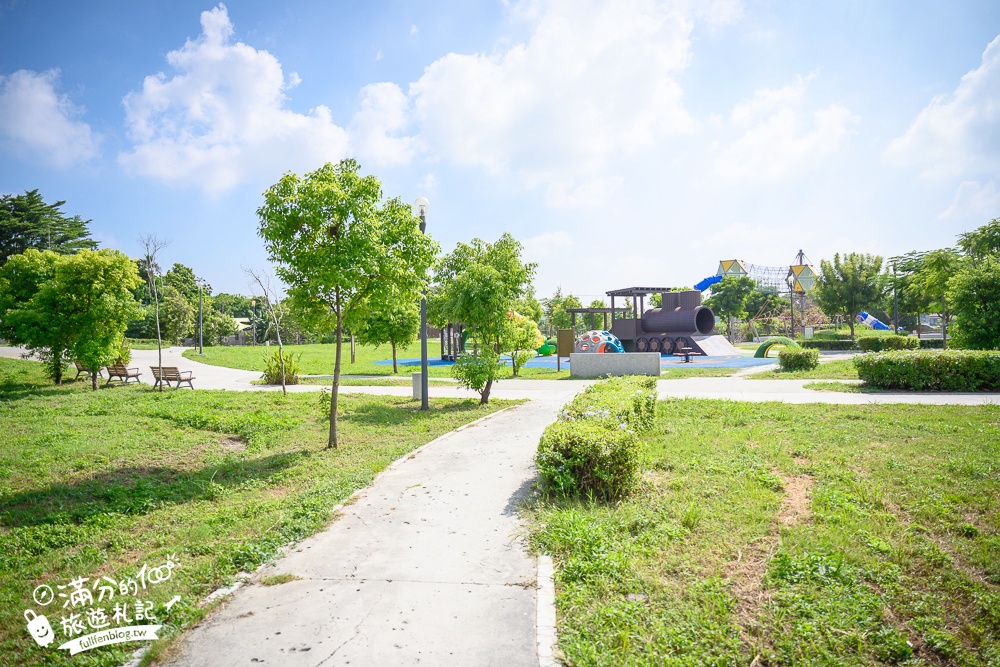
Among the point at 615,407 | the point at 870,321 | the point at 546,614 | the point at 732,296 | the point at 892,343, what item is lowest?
the point at 546,614

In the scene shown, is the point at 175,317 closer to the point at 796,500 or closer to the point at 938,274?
the point at 796,500

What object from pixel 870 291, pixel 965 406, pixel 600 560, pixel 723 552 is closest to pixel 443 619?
pixel 600 560

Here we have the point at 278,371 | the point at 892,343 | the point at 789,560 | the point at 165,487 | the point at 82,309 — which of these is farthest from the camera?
the point at 892,343

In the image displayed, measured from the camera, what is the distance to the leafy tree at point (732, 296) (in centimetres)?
6272

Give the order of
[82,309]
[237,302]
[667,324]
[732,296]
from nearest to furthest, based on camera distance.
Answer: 1. [82,309]
2. [667,324]
3. [732,296]
4. [237,302]

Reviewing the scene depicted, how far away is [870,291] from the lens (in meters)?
45.2

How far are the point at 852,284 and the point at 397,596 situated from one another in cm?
5215

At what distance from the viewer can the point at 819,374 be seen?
723 inches

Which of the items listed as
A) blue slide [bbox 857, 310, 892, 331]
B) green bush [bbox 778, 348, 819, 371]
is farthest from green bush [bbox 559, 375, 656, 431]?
blue slide [bbox 857, 310, 892, 331]

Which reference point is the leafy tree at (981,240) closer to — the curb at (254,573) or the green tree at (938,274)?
the green tree at (938,274)

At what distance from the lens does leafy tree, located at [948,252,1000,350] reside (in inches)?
648

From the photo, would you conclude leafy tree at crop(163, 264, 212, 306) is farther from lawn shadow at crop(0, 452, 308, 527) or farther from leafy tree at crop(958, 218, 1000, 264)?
leafy tree at crop(958, 218, 1000, 264)

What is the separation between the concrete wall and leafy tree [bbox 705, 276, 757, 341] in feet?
151

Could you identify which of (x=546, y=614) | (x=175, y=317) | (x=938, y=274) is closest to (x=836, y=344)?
(x=938, y=274)
